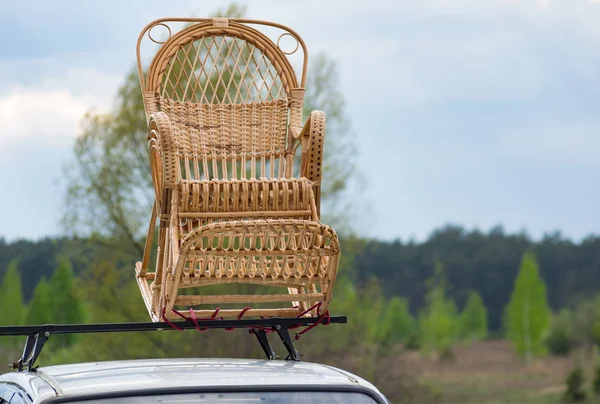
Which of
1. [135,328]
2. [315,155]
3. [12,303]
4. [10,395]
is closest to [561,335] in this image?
[12,303]

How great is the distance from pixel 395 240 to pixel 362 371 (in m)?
24.0

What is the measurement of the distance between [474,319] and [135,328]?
58.9 meters

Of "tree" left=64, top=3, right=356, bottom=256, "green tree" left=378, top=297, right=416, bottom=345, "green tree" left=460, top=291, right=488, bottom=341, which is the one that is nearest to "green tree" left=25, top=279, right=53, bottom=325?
"tree" left=64, top=3, right=356, bottom=256

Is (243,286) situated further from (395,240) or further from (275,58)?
(395,240)

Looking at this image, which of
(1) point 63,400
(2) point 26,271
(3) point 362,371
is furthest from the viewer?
(2) point 26,271

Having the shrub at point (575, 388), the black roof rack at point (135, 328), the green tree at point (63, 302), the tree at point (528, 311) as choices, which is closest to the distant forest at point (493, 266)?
the tree at point (528, 311)

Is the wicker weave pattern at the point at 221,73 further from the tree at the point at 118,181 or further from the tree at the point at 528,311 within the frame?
the tree at the point at 528,311

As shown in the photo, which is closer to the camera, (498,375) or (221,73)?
(221,73)

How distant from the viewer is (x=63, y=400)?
2.22 meters

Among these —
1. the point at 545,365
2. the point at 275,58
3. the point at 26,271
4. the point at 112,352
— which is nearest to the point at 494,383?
the point at 545,365

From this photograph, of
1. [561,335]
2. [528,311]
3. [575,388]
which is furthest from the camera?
[528,311]

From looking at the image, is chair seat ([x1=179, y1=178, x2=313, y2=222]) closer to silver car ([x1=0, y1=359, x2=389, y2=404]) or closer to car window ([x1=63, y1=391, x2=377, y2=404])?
silver car ([x1=0, y1=359, x2=389, y2=404])

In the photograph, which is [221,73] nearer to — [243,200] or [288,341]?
[243,200]

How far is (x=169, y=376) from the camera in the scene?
236 centimetres
